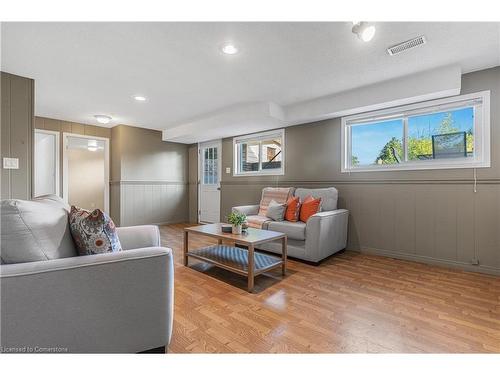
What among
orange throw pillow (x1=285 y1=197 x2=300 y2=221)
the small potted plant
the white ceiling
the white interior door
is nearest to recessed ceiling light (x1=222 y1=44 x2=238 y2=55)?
the white ceiling

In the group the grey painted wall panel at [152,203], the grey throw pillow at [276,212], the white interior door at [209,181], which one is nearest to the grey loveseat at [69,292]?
the grey throw pillow at [276,212]

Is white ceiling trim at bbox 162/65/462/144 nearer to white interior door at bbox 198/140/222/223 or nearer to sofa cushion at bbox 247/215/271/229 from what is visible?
white interior door at bbox 198/140/222/223

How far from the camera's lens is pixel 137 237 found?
1.91 metres

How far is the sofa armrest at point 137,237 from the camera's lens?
6.12ft

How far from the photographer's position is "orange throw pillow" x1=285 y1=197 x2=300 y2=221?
11.3 ft

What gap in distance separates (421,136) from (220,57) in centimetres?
269

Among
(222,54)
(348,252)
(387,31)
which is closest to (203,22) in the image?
(222,54)

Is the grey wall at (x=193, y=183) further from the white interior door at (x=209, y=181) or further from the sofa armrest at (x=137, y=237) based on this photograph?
the sofa armrest at (x=137, y=237)

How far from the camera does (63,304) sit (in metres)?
1.09

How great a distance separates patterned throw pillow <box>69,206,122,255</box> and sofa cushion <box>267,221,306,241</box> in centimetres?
216

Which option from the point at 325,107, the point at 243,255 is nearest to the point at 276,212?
the point at 243,255

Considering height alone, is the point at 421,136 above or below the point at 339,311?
above

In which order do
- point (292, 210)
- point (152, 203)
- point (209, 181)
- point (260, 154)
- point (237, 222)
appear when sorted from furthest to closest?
point (209, 181) < point (152, 203) < point (260, 154) < point (292, 210) < point (237, 222)

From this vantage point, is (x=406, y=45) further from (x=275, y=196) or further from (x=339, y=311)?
(x=275, y=196)
